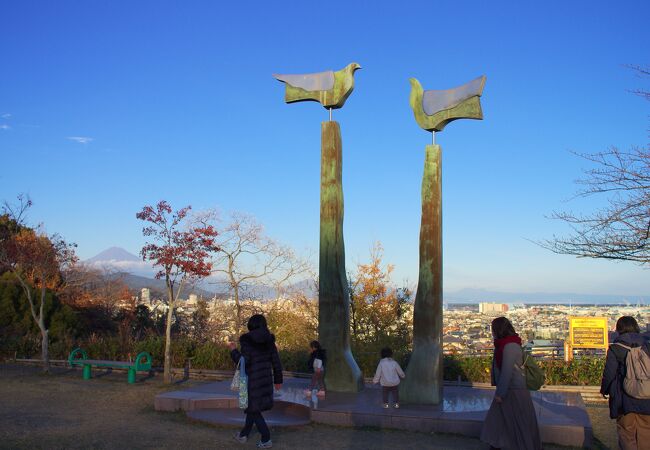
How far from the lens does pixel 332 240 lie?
11.0 meters

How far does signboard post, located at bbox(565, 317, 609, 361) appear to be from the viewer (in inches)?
555

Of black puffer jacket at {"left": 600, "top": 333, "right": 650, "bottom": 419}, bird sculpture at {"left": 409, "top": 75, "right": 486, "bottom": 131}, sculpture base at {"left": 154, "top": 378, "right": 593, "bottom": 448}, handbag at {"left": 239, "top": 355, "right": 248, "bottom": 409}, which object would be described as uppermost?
bird sculpture at {"left": 409, "top": 75, "right": 486, "bottom": 131}

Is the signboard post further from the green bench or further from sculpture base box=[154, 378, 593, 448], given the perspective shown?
the green bench

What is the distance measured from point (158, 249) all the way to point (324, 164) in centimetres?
384

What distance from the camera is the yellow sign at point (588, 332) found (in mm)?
14109

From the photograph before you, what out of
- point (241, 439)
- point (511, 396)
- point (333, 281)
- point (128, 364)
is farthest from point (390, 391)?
point (128, 364)

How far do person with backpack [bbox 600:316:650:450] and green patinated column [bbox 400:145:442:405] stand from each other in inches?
150

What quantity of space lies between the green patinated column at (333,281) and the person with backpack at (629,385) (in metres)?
5.23

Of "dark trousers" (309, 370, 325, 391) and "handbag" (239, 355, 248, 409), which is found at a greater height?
"handbag" (239, 355, 248, 409)

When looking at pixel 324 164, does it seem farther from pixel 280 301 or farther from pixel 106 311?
pixel 106 311

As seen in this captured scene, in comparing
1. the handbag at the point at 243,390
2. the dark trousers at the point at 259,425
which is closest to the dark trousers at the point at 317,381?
the dark trousers at the point at 259,425

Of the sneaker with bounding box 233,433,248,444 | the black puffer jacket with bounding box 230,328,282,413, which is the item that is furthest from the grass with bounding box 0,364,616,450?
the black puffer jacket with bounding box 230,328,282,413

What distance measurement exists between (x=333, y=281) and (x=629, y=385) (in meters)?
5.68

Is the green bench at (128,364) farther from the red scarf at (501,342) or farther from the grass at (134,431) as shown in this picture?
the red scarf at (501,342)
